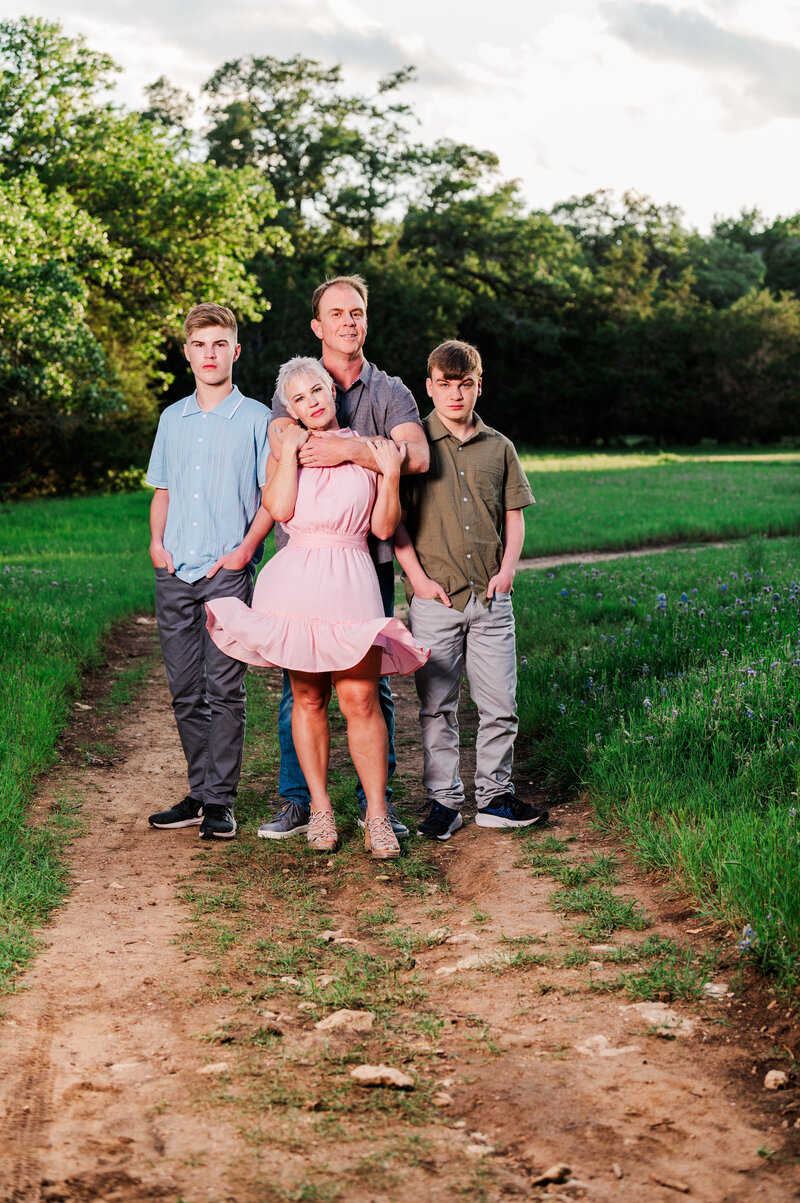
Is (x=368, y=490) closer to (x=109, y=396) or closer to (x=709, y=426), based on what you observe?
(x=109, y=396)

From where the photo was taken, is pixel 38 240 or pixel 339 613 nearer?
pixel 339 613

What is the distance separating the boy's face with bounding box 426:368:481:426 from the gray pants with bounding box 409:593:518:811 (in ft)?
2.89

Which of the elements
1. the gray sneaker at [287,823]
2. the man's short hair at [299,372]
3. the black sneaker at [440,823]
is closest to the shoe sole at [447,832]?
the black sneaker at [440,823]

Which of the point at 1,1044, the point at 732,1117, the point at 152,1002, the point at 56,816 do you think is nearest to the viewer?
the point at 732,1117

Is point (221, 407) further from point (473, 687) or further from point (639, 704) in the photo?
point (639, 704)

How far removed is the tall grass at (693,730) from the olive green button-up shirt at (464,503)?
1.10 meters

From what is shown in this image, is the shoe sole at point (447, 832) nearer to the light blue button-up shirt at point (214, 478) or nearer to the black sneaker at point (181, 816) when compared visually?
the black sneaker at point (181, 816)

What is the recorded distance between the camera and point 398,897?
441 centimetres

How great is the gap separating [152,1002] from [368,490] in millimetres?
2283

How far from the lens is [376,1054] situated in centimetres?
306

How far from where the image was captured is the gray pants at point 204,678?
5227 millimetres


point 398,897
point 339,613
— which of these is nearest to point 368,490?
point 339,613

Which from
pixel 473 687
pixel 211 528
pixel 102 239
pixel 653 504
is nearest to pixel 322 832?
pixel 473 687

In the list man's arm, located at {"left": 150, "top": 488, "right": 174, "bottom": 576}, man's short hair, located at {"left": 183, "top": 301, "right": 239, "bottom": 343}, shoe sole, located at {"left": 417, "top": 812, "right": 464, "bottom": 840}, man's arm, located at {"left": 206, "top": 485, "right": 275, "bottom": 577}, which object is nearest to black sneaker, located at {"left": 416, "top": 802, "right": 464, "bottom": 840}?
shoe sole, located at {"left": 417, "top": 812, "right": 464, "bottom": 840}
